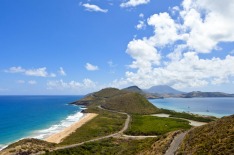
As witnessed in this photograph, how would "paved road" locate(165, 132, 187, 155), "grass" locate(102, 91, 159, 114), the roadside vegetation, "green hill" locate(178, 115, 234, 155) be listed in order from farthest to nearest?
"grass" locate(102, 91, 159, 114) < the roadside vegetation < "paved road" locate(165, 132, 187, 155) < "green hill" locate(178, 115, 234, 155)

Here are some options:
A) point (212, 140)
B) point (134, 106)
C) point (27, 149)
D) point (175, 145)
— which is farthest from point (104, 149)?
point (134, 106)

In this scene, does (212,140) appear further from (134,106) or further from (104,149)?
(134,106)

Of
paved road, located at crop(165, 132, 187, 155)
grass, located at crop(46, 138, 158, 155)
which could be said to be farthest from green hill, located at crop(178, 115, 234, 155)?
grass, located at crop(46, 138, 158, 155)

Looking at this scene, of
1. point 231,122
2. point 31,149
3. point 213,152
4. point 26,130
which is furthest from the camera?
point 26,130

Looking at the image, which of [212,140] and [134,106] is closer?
[212,140]

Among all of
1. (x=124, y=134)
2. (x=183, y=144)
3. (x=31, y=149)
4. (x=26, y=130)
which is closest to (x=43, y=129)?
(x=26, y=130)

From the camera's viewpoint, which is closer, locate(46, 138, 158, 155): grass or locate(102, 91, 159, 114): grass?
locate(46, 138, 158, 155): grass

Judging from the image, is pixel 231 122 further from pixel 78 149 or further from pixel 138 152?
pixel 78 149

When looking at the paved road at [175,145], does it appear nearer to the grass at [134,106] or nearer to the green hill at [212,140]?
the green hill at [212,140]

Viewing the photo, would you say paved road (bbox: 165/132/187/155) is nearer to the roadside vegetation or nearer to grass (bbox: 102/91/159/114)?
the roadside vegetation
